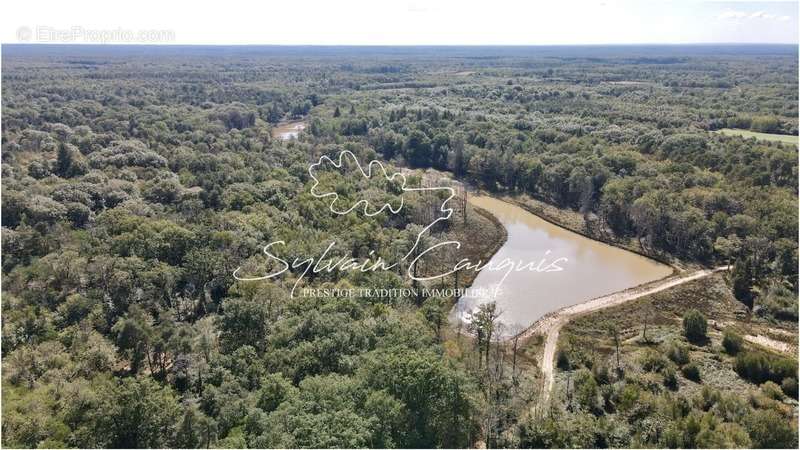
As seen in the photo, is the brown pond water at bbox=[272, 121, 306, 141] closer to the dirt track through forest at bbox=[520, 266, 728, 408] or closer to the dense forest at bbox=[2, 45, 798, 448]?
the dense forest at bbox=[2, 45, 798, 448]

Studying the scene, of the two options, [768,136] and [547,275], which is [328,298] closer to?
[547,275]

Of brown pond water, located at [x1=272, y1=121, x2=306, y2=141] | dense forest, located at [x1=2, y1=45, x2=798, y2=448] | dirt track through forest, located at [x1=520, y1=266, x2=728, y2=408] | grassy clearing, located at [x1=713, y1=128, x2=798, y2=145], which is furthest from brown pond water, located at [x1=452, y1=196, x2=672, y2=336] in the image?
brown pond water, located at [x1=272, y1=121, x2=306, y2=141]

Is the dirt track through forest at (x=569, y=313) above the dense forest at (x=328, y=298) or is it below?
below

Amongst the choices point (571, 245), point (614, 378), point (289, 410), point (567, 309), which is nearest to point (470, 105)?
point (571, 245)

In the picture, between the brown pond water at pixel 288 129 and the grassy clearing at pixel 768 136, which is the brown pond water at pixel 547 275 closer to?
the grassy clearing at pixel 768 136

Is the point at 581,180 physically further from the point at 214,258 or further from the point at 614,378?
the point at 214,258

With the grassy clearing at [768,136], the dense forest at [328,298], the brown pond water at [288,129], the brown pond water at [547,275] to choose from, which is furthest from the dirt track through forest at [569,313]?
the brown pond water at [288,129]
